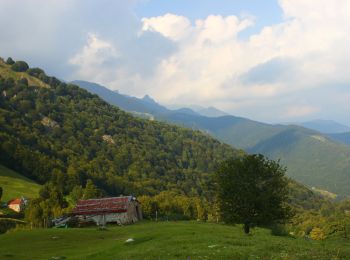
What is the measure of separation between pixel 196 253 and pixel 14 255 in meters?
23.8

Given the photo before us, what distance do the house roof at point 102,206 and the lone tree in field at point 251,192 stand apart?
48.8 metres

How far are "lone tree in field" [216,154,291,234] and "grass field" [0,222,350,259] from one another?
18.0 feet

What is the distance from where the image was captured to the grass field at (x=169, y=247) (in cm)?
2814

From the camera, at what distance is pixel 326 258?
25156 millimetres

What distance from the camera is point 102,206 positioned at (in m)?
109

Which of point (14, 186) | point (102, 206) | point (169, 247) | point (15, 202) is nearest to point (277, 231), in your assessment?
point (169, 247)

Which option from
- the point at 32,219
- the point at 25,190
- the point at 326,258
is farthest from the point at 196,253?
the point at 25,190

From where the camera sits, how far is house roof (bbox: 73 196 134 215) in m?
106

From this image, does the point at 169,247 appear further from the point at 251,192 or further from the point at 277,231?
the point at 277,231

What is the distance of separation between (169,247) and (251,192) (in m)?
26.8

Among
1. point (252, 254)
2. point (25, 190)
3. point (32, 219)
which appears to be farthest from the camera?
point (25, 190)

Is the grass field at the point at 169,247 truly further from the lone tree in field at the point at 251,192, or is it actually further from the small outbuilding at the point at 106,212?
the small outbuilding at the point at 106,212

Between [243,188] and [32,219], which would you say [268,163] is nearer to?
[243,188]

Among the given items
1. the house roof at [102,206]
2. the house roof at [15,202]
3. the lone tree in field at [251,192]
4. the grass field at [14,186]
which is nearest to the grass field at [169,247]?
the lone tree in field at [251,192]
